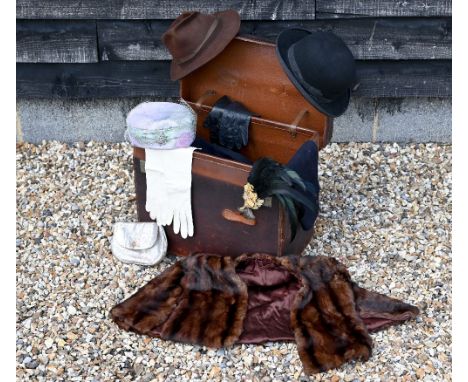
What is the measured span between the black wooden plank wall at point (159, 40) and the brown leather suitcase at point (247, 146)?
1.89ft

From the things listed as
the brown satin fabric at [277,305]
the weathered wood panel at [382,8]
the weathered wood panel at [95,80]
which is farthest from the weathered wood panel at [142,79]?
the brown satin fabric at [277,305]

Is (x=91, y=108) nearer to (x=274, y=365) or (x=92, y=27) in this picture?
(x=92, y=27)

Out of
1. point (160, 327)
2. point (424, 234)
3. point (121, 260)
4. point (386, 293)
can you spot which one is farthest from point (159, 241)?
point (424, 234)

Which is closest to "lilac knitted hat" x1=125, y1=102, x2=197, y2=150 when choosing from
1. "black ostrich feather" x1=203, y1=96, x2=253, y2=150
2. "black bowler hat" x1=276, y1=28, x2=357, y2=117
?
"black ostrich feather" x1=203, y1=96, x2=253, y2=150

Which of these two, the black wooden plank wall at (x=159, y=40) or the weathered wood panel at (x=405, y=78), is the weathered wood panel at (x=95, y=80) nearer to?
the black wooden plank wall at (x=159, y=40)

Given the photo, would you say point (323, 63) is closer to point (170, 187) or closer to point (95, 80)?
point (170, 187)

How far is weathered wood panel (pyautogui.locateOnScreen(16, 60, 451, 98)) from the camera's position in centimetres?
452

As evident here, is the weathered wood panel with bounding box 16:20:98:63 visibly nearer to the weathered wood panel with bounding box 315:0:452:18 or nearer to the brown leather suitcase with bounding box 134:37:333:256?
the brown leather suitcase with bounding box 134:37:333:256

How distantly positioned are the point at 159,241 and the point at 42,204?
0.88 metres

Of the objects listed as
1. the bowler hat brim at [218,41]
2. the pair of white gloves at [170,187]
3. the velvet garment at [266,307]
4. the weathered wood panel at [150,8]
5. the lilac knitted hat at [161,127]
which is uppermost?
the weathered wood panel at [150,8]

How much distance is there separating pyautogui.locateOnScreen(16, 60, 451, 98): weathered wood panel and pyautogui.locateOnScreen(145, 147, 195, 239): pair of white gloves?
3.82 feet

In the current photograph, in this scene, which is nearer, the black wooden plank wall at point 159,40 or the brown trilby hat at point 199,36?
the brown trilby hat at point 199,36

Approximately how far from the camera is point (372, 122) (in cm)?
473

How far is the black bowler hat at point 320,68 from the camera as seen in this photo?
340 cm
